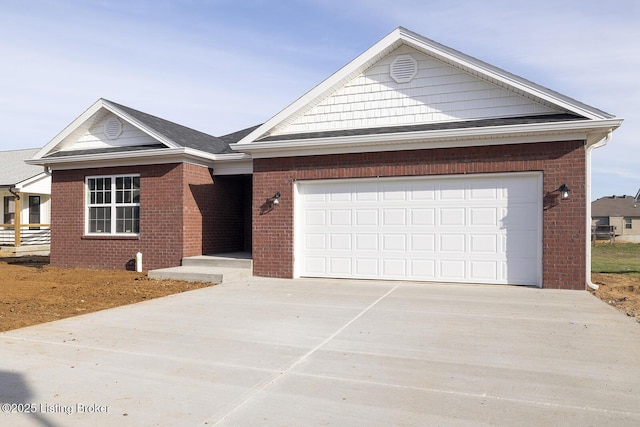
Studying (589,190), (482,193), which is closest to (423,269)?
(482,193)

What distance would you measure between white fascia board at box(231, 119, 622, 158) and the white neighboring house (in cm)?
1696

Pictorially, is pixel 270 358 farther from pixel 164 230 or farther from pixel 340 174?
pixel 164 230

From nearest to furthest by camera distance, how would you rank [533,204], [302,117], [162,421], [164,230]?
[162,421]
[533,204]
[302,117]
[164,230]

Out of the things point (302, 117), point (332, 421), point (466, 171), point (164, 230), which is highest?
point (302, 117)

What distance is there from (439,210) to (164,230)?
25.9ft

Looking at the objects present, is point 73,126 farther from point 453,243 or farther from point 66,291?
point 453,243

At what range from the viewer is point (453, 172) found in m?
10.6

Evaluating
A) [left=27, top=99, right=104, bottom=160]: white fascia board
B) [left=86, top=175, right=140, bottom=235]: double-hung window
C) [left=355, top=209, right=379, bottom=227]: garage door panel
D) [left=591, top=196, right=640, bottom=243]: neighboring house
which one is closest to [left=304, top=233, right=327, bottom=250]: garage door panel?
[left=355, top=209, right=379, bottom=227]: garage door panel

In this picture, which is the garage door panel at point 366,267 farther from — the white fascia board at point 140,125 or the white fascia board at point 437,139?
the white fascia board at point 140,125

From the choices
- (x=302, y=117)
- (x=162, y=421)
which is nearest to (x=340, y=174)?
(x=302, y=117)

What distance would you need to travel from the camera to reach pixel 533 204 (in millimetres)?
10219

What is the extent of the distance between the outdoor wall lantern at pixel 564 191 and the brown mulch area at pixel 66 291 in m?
8.18

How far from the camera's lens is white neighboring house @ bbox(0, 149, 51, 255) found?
23125mm

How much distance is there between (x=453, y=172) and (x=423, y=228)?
1.48 meters
